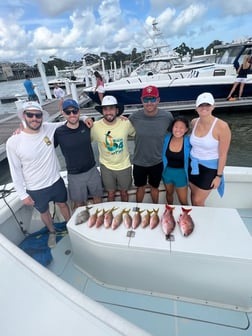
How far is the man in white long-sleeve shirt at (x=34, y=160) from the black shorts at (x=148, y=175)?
2.80ft

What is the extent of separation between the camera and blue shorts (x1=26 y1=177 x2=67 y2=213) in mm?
2113

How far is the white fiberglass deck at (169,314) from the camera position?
5.22 ft

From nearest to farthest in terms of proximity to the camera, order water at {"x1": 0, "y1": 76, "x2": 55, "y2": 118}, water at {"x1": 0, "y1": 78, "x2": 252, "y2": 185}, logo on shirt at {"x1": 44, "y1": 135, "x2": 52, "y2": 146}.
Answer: logo on shirt at {"x1": 44, "y1": 135, "x2": 52, "y2": 146}
water at {"x1": 0, "y1": 78, "x2": 252, "y2": 185}
water at {"x1": 0, "y1": 76, "x2": 55, "y2": 118}

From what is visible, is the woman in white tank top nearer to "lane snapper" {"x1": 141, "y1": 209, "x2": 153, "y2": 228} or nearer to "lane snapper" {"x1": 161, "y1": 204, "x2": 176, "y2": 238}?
"lane snapper" {"x1": 161, "y1": 204, "x2": 176, "y2": 238}

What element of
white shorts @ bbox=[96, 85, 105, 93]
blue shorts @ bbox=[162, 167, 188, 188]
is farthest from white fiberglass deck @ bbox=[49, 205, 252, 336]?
white shorts @ bbox=[96, 85, 105, 93]

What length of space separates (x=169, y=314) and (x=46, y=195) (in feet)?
5.09

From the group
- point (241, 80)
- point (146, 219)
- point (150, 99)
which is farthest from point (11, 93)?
point (146, 219)

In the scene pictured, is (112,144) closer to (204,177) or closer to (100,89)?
(204,177)

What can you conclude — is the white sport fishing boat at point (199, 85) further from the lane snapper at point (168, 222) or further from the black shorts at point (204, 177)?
the lane snapper at point (168, 222)

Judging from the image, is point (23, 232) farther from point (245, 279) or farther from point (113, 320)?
point (245, 279)

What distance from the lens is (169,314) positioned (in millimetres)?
1696

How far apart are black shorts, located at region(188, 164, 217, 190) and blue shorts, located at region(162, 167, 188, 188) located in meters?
0.08

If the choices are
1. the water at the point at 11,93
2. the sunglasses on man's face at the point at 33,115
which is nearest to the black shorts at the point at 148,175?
the sunglasses on man's face at the point at 33,115

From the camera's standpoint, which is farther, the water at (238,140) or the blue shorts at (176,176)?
the water at (238,140)
